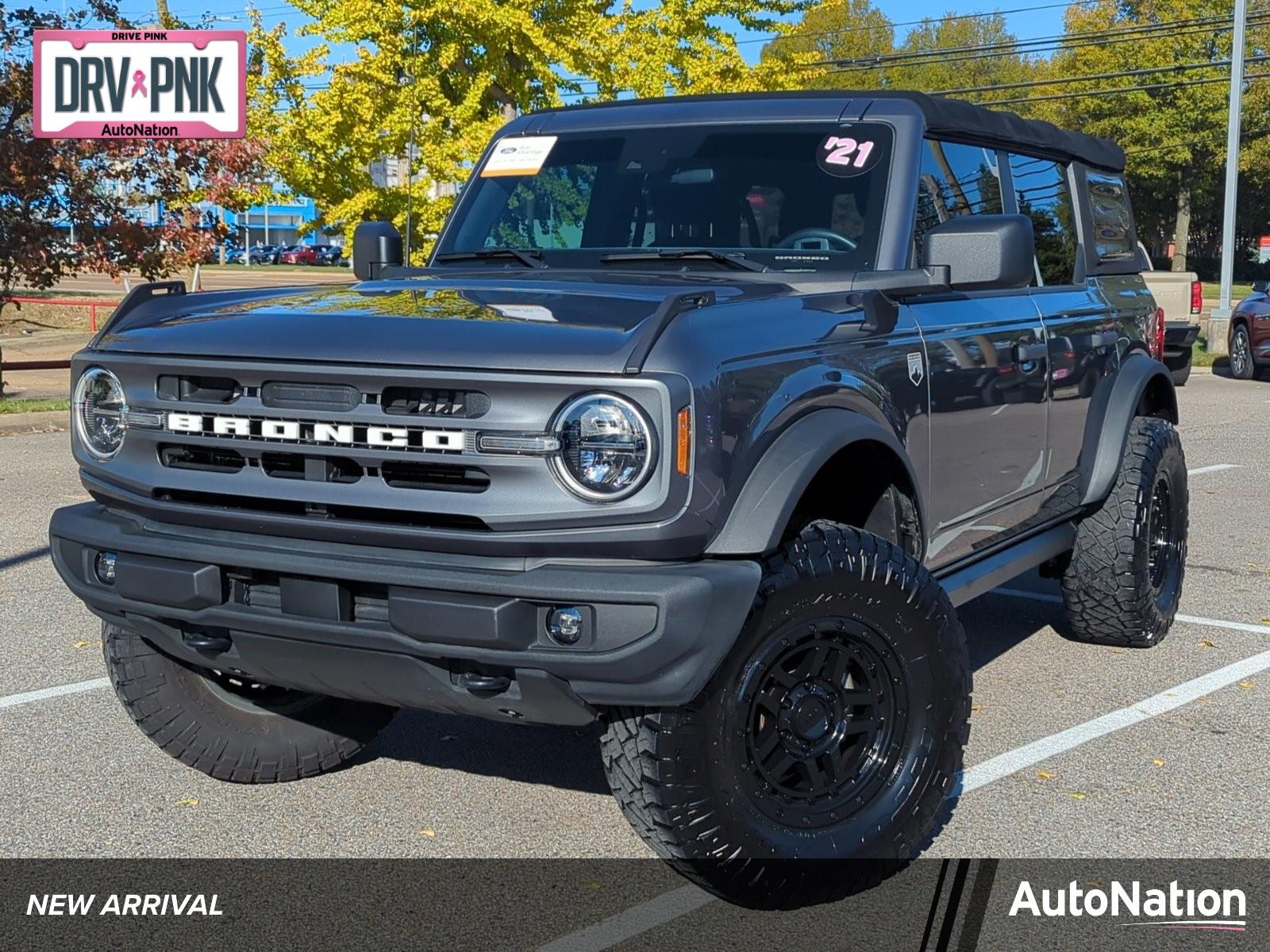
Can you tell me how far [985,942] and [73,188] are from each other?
49.0ft

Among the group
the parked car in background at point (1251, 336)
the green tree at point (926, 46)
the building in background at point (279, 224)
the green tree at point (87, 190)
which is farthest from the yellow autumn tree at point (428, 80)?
the building in background at point (279, 224)

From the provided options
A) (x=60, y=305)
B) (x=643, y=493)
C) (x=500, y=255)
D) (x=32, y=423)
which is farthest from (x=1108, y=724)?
(x=60, y=305)

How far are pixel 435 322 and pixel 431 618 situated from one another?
70 centimetres

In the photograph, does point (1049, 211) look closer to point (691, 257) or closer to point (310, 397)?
point (691, 257)

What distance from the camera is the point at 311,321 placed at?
3664 millimetres

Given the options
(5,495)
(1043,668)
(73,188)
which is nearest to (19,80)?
(73,188)

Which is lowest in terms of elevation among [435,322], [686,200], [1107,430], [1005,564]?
[1005,564]

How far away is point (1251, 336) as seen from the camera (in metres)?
20.8

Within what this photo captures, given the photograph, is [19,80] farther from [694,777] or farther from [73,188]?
[694,777]

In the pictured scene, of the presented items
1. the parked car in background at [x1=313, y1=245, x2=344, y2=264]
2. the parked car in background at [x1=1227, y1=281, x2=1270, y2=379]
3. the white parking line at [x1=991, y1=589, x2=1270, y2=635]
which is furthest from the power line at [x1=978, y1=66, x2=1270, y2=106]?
the white parking line at [x1=991, y1=589, x2=1270, y2=635]

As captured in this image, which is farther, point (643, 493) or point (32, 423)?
point (32, 423)

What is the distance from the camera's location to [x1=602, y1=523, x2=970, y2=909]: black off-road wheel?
3.40 m

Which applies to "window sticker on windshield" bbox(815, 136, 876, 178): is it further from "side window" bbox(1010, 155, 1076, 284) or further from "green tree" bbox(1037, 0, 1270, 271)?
"green tree" bbox(1037, 0, 1270, 271)

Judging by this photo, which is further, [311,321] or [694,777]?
[311,321]
